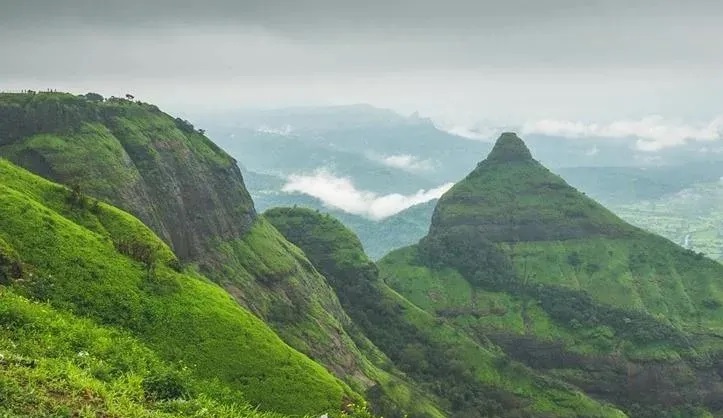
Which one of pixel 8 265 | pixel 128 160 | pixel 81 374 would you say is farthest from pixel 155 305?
pixel 128 160

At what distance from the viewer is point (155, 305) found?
64.3m

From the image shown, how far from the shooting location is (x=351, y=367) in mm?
170375

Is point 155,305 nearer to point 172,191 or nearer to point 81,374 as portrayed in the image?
point 81,374

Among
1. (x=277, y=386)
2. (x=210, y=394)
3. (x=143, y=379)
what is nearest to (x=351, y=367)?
(x=277, y=386)

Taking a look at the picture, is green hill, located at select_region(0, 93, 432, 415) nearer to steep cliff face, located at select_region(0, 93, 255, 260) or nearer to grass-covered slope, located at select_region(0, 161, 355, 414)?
steep cliff face, located at select_region(0, 93, 255, 260)

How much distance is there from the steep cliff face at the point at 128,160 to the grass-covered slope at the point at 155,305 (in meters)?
57.9

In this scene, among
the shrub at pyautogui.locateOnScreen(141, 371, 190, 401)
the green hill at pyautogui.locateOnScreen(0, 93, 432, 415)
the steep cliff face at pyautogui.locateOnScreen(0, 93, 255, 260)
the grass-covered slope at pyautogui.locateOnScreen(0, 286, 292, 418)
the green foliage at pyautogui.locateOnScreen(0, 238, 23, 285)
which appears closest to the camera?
the grass-covered slope at pyautogui.locateOnScreen(0, 286, 292, 418)

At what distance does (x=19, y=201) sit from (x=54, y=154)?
257 ft

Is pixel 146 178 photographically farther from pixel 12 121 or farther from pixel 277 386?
pixel 277 386

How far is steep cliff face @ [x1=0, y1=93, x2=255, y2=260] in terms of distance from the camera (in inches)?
5438

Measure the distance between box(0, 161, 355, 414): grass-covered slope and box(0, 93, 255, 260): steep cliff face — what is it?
190 feet

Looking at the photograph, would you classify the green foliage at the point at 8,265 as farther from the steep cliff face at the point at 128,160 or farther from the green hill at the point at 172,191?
the steep cliff face at the point at 128,160

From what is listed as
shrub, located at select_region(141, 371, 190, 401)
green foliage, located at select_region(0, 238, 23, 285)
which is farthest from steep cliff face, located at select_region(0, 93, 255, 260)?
shrub, located at select_region(141, 371, 190, 401)

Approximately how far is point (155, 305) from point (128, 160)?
341ft
